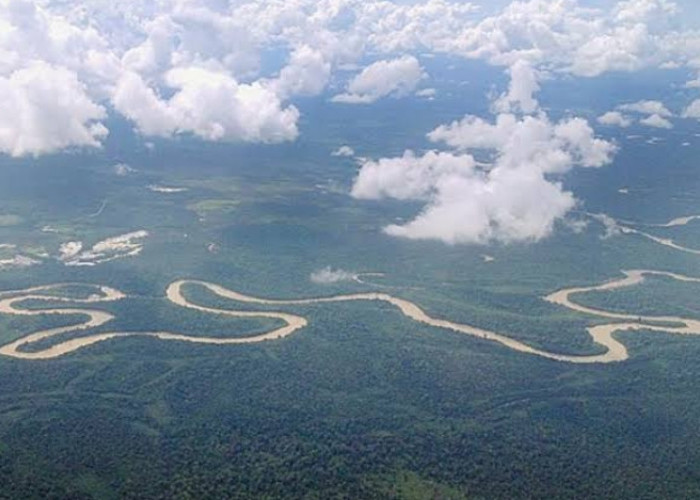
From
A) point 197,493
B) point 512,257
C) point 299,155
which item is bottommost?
point 197,493

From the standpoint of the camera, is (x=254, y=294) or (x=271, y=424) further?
(x=254, y=294)

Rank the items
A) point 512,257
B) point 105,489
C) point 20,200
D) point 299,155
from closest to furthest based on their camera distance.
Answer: point 105,489 < point 512,257 < point 20,200 < point 299,155

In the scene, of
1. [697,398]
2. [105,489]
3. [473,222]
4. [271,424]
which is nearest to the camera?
[105,489]

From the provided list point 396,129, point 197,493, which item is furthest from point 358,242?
point 396,129

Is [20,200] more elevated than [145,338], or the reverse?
[20,200]

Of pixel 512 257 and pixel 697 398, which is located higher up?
pixel 512 257

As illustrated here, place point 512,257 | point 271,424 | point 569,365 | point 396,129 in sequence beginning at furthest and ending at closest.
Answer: point 396,129, point 512,257, point 569,365, point 271,424

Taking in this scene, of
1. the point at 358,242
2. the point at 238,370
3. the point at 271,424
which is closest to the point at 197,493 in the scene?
the point at 271,424

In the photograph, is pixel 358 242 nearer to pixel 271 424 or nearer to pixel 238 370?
pixel 238 370

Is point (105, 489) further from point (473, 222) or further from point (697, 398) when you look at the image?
point (473, 222)
